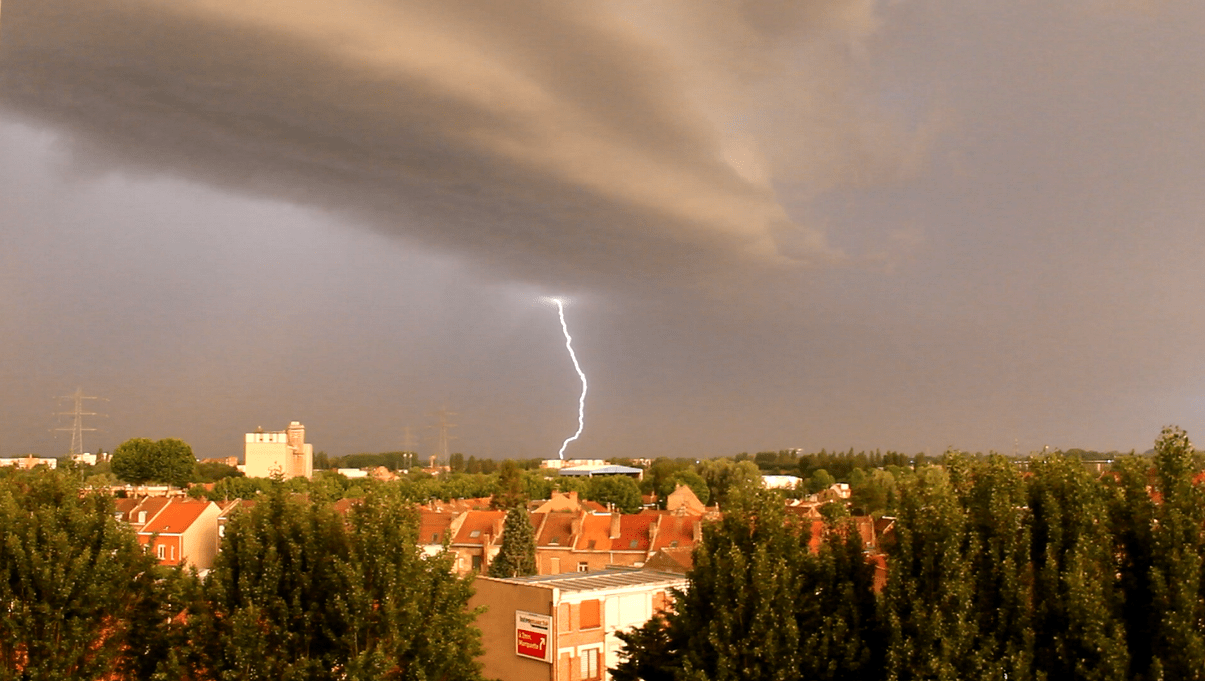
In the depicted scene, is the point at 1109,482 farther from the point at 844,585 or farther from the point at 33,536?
the point at 33,536

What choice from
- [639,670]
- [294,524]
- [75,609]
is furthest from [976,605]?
[75,609]

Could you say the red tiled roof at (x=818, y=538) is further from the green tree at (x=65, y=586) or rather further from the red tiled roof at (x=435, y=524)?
the red tiled roof at (x=435, y=524)

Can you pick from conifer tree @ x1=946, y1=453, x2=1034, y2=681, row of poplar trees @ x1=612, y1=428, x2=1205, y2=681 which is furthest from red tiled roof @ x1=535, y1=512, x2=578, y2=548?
conifer tree @ x1=946, y1=453, x2=1034, y2=681

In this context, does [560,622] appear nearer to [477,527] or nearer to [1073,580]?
[1073,580]

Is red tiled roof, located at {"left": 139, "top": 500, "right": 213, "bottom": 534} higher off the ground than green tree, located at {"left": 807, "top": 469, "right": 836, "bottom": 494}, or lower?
→ higher

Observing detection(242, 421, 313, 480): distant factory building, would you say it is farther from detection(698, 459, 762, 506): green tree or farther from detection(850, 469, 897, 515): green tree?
detection(850, 469, 897, 515): green tree
